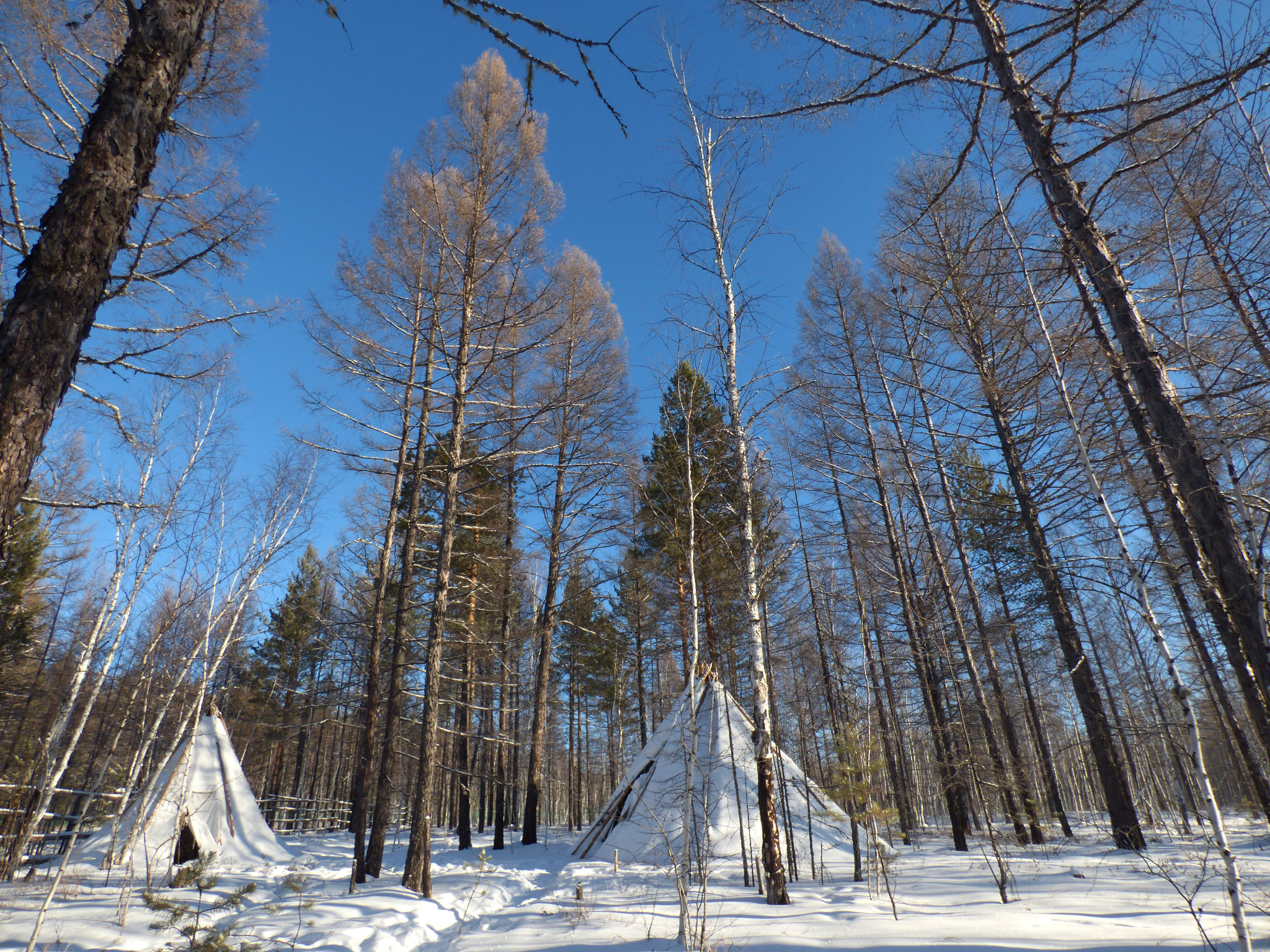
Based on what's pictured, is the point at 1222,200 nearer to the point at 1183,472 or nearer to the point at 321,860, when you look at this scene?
the point at 1183,472

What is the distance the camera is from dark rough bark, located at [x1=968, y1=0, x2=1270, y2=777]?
9.91 feet

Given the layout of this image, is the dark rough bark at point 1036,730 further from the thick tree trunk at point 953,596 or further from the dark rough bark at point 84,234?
the dark rough bark at point 84,234

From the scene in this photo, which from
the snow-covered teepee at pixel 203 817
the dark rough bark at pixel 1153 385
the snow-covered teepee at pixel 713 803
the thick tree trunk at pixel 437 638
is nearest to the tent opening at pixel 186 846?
the snow-covered teepee at pixel 203 817

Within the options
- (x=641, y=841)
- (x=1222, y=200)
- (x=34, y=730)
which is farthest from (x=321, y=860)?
(x=1222, y=200)

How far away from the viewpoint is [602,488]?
1232cm

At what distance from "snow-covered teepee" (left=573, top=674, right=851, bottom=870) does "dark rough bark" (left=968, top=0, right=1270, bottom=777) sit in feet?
23.8

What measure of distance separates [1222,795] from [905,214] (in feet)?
151

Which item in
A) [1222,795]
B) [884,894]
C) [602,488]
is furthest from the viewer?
[1222,795]

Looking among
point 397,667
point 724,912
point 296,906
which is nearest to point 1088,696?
point 724,912

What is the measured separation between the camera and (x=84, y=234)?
2.48m

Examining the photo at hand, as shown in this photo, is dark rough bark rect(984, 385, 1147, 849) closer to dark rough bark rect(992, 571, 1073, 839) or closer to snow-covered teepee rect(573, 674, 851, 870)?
dark rough bark rect(992, 571, 1073, 839)

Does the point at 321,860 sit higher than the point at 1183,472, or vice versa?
the point at 1183,472

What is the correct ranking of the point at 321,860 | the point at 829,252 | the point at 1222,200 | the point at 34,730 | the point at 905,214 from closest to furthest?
the point at 1222,200
the point at 905,214
the point at 321,860
the point at 829,252
the point at 34,730

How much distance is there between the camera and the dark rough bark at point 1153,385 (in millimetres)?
3021
